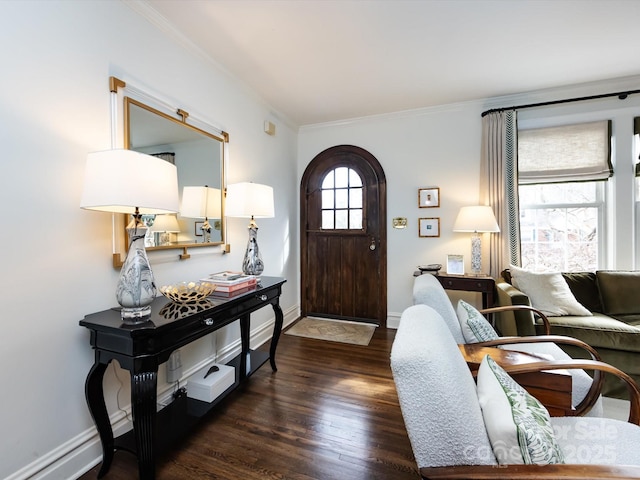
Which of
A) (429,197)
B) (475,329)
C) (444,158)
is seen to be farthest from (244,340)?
(444,158)

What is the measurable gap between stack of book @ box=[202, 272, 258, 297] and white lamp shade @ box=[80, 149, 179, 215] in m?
0.73

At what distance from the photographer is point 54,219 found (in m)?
1.38

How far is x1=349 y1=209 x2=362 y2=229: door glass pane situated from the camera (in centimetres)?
377

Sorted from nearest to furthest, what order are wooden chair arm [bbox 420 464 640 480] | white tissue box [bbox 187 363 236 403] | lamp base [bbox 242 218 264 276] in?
wooden chair arm [bbox 420 464 640 480], white tissue box [bbox 187 363 236 403], lamp base [bbox 242 218 264 276]

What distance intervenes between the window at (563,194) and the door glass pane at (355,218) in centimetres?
182

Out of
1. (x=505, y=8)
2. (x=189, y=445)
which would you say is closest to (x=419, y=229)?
(x=505, y=8)

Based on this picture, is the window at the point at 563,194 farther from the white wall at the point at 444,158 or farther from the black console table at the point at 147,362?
the black console table at the point at 147,362

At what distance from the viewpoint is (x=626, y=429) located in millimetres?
1072

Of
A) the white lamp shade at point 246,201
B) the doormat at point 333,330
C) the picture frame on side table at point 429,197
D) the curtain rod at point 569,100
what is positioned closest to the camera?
the white lamp shade at point 246,201

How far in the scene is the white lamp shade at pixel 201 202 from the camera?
2088 millimetres

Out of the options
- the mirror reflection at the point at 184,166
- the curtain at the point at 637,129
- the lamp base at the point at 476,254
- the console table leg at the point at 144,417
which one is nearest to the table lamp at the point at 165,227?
the mirror reflection at the point at 184,166

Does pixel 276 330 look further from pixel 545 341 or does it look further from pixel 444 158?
pixel 444 158

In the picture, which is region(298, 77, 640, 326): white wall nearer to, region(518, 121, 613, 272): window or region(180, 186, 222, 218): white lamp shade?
region(518, 121, 613, 272): window

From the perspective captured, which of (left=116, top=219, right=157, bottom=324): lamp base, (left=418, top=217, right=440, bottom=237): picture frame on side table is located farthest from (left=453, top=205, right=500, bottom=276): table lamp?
(left=116, top=219, right=157, bottom=324): lamp base
